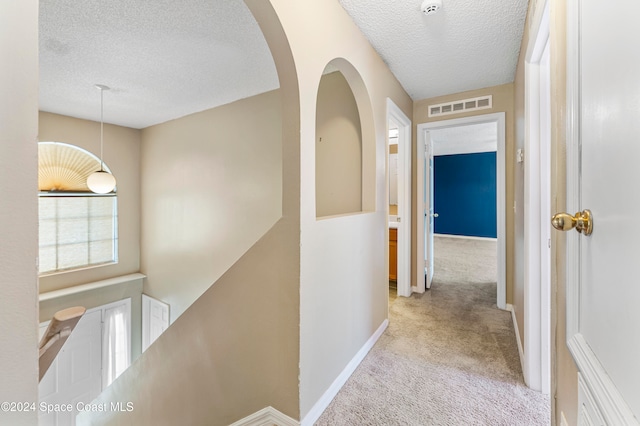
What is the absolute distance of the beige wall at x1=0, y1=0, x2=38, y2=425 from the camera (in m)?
0.55

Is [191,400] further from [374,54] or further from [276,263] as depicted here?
[374,54]

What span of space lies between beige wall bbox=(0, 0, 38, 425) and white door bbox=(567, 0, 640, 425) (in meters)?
1.20

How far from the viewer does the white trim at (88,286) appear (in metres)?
3.79

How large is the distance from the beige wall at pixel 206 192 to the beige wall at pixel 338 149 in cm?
56

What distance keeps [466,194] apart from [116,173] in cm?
802

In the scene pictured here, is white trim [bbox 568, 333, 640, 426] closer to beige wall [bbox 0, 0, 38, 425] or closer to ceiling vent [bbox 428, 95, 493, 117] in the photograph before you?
beige wall [bbox 0, 0, 38, 425]

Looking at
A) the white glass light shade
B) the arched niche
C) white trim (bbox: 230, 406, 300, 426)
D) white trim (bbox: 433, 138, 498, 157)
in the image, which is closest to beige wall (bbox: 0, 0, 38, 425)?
white trim (bbox: 230, 406, 300, 426)

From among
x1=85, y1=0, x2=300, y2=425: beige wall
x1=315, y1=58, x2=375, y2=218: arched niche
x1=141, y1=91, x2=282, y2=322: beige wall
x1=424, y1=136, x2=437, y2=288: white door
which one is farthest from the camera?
x1=424, y1=136, x2=437, y2=288: white door

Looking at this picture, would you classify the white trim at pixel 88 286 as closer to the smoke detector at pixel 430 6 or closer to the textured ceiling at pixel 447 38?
the textured ceiling at pixel 447 38

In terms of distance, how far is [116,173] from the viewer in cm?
460

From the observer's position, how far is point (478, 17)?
6.22 feet

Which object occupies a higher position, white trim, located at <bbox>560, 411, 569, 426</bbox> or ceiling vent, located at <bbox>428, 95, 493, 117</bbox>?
ceiling vent, located at <bbox>428, 95, 493, 117</bbox>

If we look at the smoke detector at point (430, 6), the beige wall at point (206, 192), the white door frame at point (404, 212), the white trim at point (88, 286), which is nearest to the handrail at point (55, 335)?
the beige wall at point (206, 192)

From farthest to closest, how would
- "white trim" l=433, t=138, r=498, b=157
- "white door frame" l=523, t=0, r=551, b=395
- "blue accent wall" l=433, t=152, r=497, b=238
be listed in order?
"blue accent wall" l=433, t=152, r=497, b=238 < "white trim" l=433, t=138, r=498, b=157 < "white door frame" l=523, t=0, r=551, b=395
